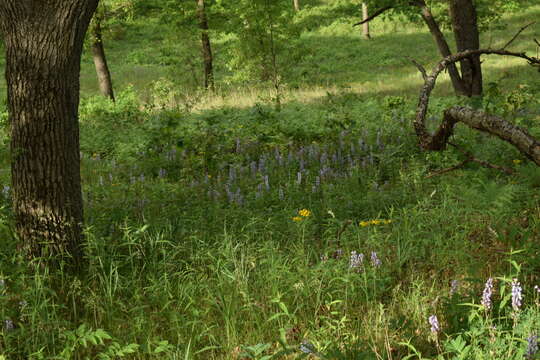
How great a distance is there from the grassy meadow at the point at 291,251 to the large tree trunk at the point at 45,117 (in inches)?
9.6

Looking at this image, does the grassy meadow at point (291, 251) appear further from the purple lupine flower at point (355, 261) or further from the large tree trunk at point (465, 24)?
the large tree trunk at point (465, 24)

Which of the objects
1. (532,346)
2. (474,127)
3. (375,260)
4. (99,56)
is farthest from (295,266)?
(99,56)

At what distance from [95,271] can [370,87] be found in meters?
15.5

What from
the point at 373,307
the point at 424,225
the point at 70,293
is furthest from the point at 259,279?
the point at 424,225

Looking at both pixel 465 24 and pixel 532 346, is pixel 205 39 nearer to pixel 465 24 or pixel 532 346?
pixel 465 24

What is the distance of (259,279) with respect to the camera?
3.72m

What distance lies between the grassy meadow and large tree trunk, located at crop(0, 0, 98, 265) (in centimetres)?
24

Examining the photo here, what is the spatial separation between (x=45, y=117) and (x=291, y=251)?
2153mm

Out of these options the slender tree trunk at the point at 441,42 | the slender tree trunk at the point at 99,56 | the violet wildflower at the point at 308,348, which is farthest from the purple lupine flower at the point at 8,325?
the slender tree trunk at the point at 99,56

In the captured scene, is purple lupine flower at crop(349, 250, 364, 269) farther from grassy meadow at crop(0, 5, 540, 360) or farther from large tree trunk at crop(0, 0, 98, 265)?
large tree trunk at crop(0, 0, 98, 265)

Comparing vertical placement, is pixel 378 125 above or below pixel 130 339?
above

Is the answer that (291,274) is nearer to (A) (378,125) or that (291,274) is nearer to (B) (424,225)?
(B) (424,225)

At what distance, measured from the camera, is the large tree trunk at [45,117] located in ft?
12.7

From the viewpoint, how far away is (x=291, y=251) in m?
4.28
